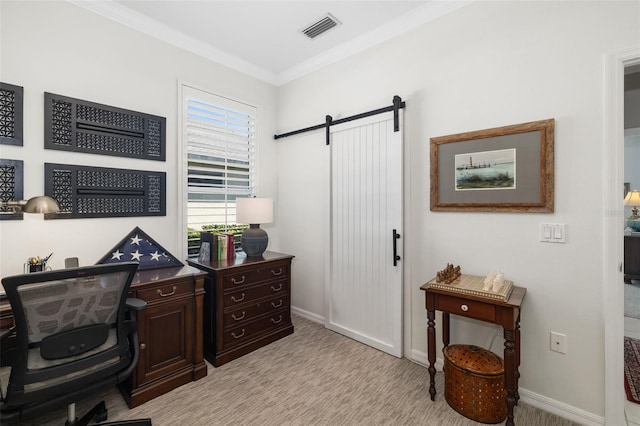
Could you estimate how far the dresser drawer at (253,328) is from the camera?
8.61ft

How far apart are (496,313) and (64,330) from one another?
7.70 feet

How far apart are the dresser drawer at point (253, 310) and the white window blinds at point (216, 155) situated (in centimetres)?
100

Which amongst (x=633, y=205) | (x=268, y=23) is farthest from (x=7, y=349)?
(x=633, y=205)

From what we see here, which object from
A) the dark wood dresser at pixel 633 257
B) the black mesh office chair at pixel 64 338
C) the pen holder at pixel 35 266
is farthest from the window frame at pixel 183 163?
the dark wood dresser at pixel 633 257

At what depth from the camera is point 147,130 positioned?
2.68m

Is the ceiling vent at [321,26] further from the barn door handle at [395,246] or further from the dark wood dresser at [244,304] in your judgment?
the dark wood dresser at [244,304]

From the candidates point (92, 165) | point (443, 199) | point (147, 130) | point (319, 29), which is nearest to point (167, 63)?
point (147, 130)

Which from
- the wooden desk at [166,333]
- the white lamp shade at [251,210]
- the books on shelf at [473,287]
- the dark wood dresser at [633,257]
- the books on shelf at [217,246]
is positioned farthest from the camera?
the dark wood dresser at [633,257]

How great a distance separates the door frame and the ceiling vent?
2.00 meters

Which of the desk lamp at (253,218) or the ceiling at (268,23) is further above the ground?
the ceiling at (268,23)

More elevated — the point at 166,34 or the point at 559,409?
the point at 166,34

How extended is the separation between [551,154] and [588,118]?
273mm

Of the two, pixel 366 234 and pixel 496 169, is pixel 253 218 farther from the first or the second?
pixel 496 169

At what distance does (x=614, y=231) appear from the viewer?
1760 mm
